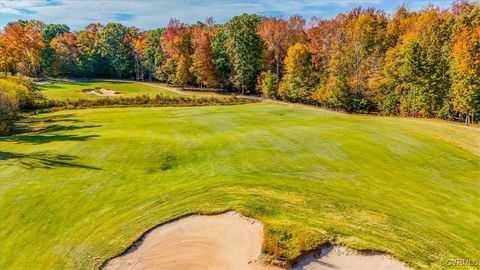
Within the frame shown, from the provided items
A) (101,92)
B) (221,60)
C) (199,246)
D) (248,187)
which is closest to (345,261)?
(199,246)

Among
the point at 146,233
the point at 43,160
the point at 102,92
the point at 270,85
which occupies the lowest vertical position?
the point at 146,233

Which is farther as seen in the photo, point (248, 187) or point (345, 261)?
point (248, 187)

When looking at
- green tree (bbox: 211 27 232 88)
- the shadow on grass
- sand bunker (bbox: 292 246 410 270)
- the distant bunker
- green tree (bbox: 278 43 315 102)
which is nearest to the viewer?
sand bunker (bbox: 292 246 410 270)

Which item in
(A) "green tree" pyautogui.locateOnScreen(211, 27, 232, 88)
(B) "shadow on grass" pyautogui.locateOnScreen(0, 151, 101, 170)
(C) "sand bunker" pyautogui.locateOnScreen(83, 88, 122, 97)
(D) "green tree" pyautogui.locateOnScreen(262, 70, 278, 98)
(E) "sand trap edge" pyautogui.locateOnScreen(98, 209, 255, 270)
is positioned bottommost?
(E) "sand trap edge" pyautogui.locateOnScreen(98, 209, 255, 270)

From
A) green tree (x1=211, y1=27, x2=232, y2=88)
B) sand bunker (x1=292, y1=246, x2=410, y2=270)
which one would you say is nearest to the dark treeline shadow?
sand bunker (x1=292, y1=246, x2=410, y2=270)

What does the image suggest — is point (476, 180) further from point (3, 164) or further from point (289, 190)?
point (3, 164)

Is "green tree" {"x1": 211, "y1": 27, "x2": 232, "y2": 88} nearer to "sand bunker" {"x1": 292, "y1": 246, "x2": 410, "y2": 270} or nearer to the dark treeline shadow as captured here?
the dark treeline shadow

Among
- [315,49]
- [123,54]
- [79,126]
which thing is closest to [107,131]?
[79,126]

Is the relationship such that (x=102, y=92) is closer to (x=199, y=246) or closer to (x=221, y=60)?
(x=221, y=60)
